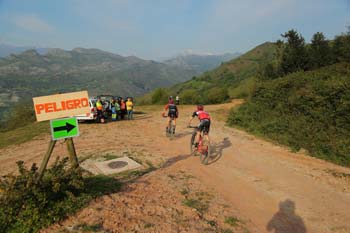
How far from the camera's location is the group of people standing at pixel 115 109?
15.9 metres

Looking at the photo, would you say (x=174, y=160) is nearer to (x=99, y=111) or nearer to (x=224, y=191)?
(x=224, y=191)

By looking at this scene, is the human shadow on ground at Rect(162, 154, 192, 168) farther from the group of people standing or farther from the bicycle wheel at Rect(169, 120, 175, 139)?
the group of people standing

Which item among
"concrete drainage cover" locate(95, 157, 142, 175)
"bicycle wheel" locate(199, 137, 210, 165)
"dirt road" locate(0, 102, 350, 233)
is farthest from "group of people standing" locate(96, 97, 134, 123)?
"bicycle wheel" locate(199, 137, 210, 165)

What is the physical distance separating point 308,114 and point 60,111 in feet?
34.3

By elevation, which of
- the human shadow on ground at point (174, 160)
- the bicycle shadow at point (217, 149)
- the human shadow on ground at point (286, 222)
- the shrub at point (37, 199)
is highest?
the shrub at point (37, 199)

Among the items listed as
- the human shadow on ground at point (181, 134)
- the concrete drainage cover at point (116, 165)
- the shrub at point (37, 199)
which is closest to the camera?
the shrub at point (37, 199)

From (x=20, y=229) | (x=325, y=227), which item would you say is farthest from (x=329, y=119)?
(x=20, y=229)

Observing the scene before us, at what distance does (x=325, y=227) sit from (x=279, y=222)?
33.8 inches

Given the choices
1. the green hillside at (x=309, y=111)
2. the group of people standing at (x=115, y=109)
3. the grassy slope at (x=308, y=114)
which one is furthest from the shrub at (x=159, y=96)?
the grassy slope at (x=308, y=114)

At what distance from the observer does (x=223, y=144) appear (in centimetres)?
1067

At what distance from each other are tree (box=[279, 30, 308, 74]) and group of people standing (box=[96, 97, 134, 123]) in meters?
13.8

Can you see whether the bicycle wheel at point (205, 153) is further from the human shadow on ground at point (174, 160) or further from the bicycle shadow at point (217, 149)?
the human shadow on ground at point (174, 160)

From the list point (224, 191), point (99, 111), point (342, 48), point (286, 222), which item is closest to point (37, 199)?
point (224, 191)

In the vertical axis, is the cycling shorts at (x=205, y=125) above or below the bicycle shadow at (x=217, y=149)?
above
